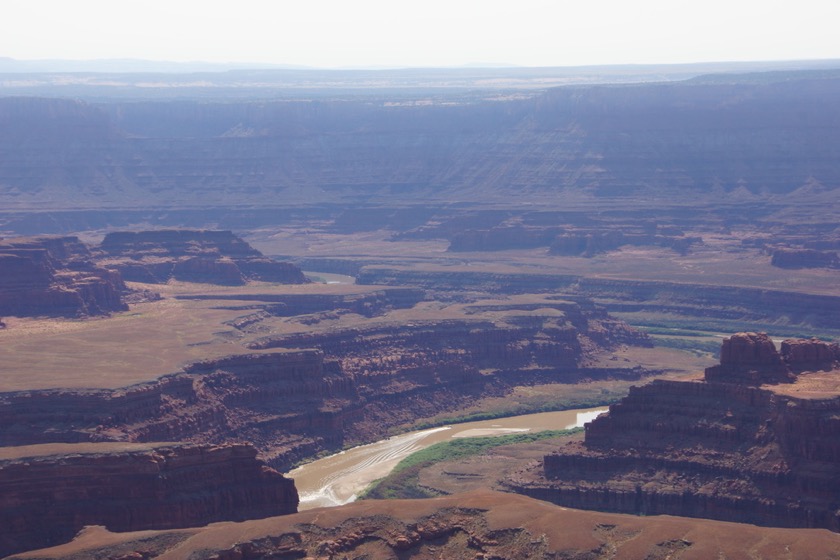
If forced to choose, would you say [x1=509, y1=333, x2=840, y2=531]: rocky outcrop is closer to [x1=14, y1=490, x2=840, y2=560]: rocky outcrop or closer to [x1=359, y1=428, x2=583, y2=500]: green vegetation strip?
[x1=359, y1=428, x2=583, y2=500]: green vegetation strip

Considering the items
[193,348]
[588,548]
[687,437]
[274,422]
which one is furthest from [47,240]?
[588,548]

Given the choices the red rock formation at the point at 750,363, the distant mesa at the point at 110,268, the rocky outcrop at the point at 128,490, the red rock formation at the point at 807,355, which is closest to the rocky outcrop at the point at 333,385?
the distant mesa at the point at 110,268

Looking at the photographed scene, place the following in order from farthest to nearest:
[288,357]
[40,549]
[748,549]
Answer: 1. [288,357]
2. [40,549]
3. [748,549]

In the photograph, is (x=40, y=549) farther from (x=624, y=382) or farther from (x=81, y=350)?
(x=624, y=382)

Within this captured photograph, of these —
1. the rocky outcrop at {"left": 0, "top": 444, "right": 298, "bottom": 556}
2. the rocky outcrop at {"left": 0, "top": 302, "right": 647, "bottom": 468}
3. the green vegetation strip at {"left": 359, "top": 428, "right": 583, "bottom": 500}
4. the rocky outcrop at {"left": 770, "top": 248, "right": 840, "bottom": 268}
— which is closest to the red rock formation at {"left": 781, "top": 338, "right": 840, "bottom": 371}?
the green vegetation strip at {"left": 359, "top": 428, "right": 583, "bottom": 500}

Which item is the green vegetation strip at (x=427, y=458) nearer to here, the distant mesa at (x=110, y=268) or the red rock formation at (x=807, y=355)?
the red rock formation at (x=807, y=355)

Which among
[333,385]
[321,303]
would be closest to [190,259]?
[321,303]
